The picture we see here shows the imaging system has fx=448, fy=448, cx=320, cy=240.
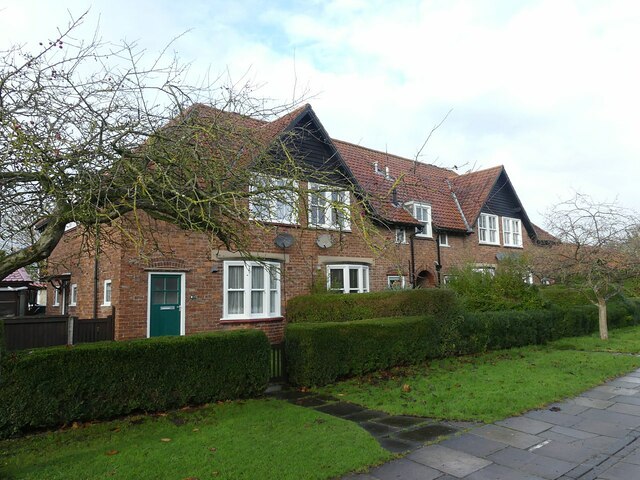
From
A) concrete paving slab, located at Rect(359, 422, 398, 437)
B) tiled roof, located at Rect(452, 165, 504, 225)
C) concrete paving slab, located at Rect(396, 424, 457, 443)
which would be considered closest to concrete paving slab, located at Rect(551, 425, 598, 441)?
concrete paving slab, located at Rect(396, 424, 457, 443)

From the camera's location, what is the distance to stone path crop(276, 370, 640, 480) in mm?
4969

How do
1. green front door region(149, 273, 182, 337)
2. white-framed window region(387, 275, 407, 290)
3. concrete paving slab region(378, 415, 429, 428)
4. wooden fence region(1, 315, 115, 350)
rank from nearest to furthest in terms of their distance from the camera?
concrete paving slab region(378, 415, 429, 428)
wooden fence region(1, 315, 115, 350)
green front door region(149, 273, 182, 337)
white-framed window region(387, 275, 407, 290)

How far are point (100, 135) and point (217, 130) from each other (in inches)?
57.4

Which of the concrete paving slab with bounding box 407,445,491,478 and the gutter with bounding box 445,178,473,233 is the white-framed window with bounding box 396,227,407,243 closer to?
the gutter with bounding box 445,178,473,233

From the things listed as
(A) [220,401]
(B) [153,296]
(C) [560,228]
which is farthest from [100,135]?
(C) [560,228]

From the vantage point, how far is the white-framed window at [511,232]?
24.6 m

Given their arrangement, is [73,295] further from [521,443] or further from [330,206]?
[521,443]

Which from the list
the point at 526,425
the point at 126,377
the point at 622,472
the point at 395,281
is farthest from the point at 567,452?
the point at 395,281

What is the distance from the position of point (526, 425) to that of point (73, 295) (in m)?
15.3

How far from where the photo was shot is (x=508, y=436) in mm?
6129

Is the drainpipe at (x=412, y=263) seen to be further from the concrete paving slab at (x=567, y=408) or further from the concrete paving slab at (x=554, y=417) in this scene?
the concrete paving slab at (x=554, y=417)

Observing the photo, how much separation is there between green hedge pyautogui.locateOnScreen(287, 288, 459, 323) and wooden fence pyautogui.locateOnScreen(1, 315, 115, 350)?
572 centimetres

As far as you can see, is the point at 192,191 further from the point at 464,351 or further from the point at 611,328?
the point at 611,328

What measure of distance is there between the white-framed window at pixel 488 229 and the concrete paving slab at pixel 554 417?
16.2 metres
